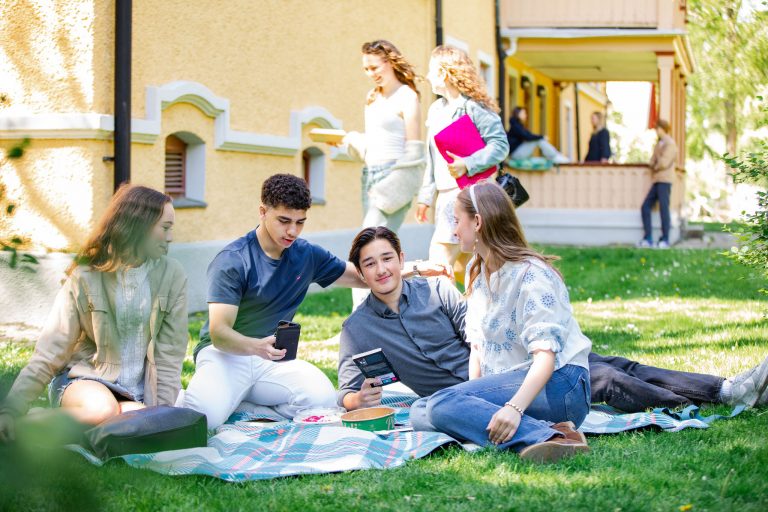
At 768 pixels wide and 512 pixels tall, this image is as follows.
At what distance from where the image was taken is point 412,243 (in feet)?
49.6

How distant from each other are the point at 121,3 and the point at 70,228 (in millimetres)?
1881

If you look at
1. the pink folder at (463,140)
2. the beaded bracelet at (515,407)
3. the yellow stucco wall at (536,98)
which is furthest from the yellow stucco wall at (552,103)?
the beaded bracelet at (515,407)

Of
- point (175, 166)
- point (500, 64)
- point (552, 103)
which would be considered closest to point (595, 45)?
point (500, 64)

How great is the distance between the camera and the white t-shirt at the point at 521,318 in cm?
420

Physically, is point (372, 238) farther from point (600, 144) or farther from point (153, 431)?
point (600, 144)

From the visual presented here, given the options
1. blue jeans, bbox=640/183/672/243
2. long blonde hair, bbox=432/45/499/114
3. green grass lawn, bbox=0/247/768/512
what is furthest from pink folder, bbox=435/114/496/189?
blue jeans, bbox=640/183/672/243

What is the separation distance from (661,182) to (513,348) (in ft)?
47.6

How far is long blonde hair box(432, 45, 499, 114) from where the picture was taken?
727 centimetres

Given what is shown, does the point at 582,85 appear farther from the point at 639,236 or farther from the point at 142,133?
the point at 142,133

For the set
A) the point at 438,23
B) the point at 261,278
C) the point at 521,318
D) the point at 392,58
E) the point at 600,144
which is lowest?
the point at 521,318

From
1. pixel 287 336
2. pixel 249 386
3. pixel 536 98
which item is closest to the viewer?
pixel 287 336

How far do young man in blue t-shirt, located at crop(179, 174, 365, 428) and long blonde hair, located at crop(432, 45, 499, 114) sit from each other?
2.37 meters

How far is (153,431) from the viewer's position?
13.5 feet

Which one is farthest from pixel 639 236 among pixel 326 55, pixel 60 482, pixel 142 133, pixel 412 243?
pixel 60 482
